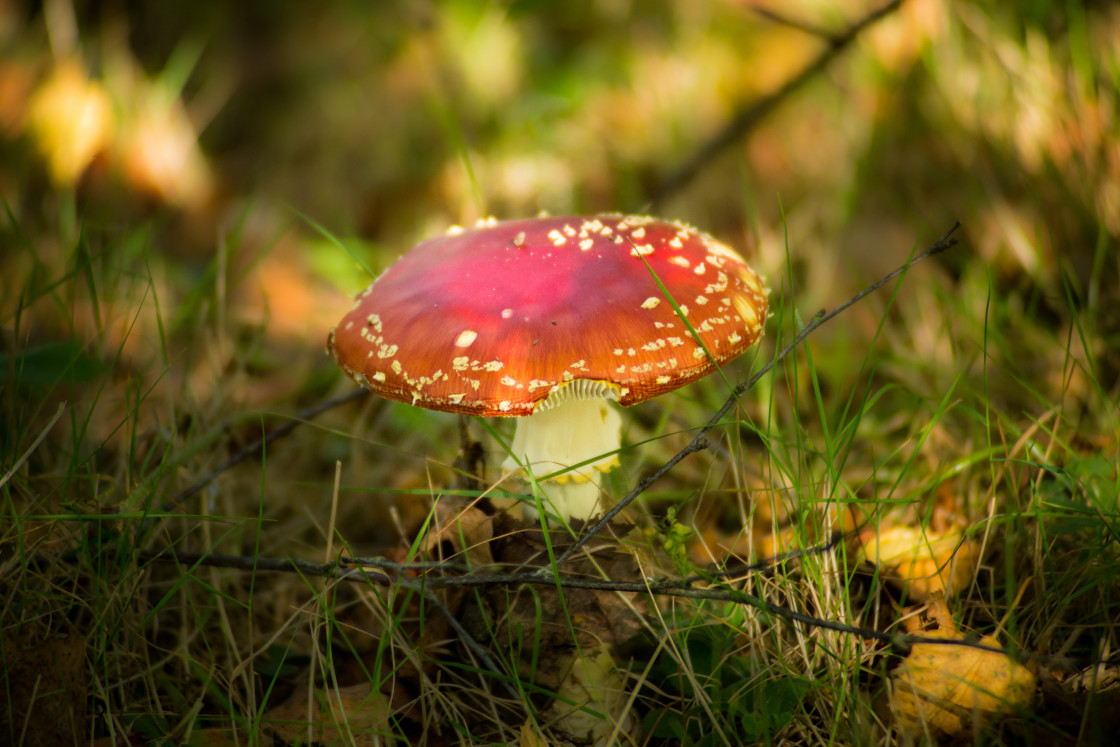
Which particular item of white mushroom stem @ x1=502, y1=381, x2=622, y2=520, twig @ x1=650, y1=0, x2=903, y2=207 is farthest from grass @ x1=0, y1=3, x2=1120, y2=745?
twig @ x1=650, y1=0, x2=903, y2=207

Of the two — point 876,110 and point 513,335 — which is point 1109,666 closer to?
point 513,335

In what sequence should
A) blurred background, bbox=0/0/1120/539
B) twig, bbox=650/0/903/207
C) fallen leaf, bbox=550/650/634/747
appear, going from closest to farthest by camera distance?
1. fallen leaf, bbox=550/650/634/747
2. blurred background, bbox=0/0/1120/539
3. twig, bbox=650/0/903/207

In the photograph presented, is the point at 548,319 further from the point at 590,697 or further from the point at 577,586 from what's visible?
the point at 590,697

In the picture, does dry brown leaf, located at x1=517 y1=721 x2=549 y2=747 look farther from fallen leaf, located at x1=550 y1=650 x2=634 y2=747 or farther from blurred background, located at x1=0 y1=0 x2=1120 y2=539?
blurred background, located at x1=0 y1=0 x2=1120 y2=539

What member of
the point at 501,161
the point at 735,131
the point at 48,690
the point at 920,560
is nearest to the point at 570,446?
the point at 920,560

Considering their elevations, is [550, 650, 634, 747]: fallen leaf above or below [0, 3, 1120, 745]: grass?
below
